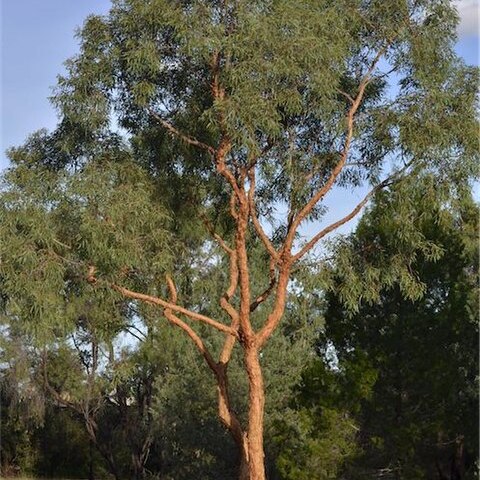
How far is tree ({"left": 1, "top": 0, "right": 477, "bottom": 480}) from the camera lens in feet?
40.5

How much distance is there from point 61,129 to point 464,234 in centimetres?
941

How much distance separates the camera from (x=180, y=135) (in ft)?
45.1

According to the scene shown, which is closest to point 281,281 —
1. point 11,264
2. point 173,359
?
point 11,264

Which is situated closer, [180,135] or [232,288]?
[180,135]

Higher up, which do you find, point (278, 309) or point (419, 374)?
point (419, 374)

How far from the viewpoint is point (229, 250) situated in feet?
45.5

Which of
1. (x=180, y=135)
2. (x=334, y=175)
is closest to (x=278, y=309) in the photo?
(x=334, y=175)

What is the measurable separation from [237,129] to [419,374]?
9910 millimetres

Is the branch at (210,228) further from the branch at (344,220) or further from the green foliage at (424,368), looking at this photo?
the green foliage at (424,368)

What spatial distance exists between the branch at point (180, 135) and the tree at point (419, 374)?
21.0 ft

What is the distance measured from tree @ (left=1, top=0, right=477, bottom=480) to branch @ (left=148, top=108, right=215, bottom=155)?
4 centimetres

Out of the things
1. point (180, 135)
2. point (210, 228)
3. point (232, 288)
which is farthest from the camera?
point (210, 228)

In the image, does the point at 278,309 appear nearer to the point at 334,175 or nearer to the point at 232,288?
the point at 232,288

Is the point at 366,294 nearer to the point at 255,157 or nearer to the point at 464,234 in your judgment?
the point at 255,157
